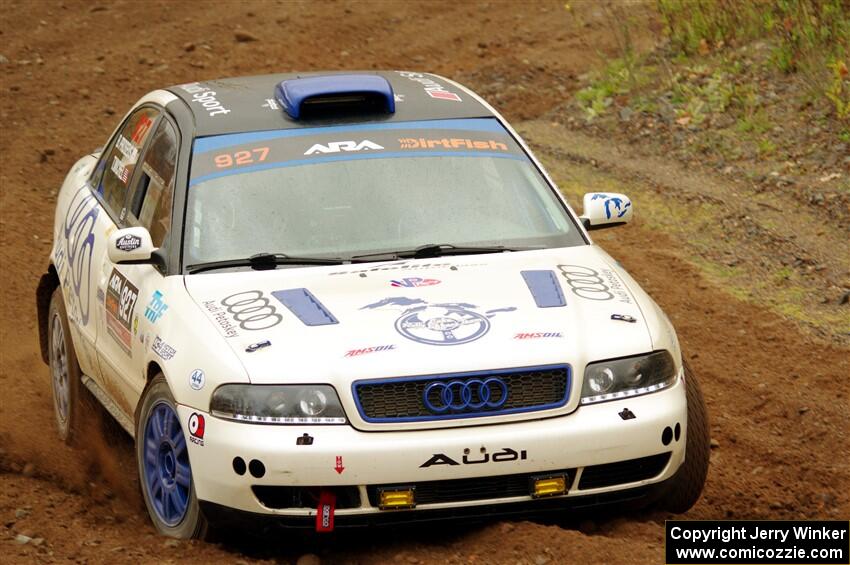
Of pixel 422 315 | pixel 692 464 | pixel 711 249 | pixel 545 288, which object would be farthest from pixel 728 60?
pixel 422 315

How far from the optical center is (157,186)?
21.5 feet

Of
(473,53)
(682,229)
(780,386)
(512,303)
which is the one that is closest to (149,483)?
(512,303)

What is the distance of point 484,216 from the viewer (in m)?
6.34

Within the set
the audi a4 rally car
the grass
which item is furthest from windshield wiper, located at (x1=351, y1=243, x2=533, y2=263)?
the grass

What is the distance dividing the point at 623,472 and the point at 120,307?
7.52ft

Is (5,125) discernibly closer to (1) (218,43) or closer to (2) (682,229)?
(1) (218,43)

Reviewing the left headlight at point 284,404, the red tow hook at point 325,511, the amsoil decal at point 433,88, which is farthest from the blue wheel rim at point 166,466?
the amsoil decal at point 433,88

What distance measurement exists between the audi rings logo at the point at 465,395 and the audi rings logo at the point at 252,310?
0.67 m

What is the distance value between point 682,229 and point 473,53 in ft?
20.3

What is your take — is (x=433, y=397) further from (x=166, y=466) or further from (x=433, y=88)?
(x=433, y=88)

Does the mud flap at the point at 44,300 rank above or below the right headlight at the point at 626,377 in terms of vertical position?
below

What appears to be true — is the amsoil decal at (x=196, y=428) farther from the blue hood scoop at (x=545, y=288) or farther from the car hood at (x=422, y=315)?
the blue hood scoop at (x=545, y=288)

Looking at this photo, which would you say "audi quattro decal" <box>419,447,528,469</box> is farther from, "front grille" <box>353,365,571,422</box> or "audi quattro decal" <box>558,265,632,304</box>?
"audi quattro decal" <box>558,265,632,304</box>

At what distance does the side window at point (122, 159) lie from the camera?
23.3 feet
